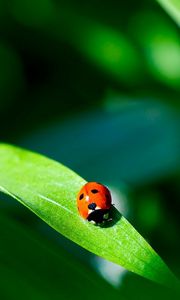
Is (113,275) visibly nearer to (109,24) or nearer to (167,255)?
(167,255)

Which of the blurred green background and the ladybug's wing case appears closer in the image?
the ladybug's wing case

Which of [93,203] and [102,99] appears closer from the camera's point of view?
[93,203]

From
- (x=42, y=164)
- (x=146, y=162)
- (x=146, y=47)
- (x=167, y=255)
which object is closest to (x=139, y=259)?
(x=42, y=164)

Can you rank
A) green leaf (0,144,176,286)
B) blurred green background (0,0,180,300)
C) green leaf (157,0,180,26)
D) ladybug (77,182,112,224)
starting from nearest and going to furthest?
1. green leaf (0,144,176,286)
2. ladybug (77,182,112,224)
3. green leaf (157,0,180,26)
4. blurred green background (0,0,180,300)

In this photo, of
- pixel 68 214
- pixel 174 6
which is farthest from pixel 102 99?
pixel 68 214

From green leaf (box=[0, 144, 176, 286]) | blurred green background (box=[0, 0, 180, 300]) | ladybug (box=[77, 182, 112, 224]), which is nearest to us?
green leaf (box=[0, 144, 176, 286])

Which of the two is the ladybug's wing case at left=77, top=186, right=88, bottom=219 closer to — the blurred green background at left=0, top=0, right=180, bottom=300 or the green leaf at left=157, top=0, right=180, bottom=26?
the green leaf at left=157, top=0, right=180, bottom=26

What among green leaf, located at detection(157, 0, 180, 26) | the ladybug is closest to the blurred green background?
the ladybug

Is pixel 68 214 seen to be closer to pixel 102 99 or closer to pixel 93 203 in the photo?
pixel 93 203
